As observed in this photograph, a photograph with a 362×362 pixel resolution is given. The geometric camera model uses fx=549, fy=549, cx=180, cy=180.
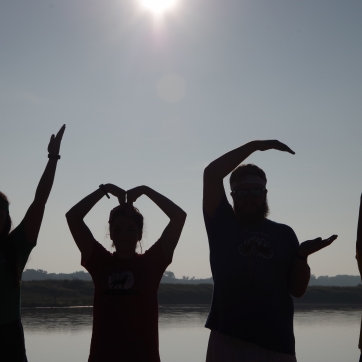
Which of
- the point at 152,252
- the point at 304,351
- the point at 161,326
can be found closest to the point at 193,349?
the point at 304,351

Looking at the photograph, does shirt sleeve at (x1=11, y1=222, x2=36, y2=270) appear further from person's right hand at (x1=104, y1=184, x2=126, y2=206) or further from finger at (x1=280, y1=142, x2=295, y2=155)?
finger at (x1=280, y1=142, x2=295, y2=155)

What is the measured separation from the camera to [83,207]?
412 cm

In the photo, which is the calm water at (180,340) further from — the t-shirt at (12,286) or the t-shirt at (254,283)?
the t-shirt at (254,283)

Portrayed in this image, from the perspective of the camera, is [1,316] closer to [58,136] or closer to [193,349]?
[58,136]

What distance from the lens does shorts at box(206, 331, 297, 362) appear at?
3.45 m

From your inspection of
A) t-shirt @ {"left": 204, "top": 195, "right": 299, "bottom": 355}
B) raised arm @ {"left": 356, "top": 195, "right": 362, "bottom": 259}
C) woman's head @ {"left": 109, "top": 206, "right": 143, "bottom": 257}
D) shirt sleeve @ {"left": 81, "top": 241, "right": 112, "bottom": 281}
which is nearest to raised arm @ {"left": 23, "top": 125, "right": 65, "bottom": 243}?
shirt sleeve @ {"left": 81, "top": 241, "right": 112, "bottom": 281}

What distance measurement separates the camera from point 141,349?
3.67 m

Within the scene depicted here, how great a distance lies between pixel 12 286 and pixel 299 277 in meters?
1.95

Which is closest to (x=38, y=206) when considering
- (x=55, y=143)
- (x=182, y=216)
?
(x=55, y=143)

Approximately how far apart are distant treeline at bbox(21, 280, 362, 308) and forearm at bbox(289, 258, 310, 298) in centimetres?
2556

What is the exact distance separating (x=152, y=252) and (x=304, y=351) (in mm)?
8656

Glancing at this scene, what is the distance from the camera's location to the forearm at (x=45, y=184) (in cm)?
402

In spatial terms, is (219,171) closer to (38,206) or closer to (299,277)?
(299,277)

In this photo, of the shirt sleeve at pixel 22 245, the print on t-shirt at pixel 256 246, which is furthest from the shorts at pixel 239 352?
the shirt sleeve at pixel 22 245
